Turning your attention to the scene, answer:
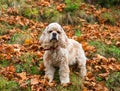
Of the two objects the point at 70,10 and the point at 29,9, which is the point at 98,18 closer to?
the point at 70,10

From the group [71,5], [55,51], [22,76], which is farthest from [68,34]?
[22,76]

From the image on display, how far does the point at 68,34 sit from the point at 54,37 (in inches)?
133

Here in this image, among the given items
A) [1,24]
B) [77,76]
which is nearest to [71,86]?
[77,76]

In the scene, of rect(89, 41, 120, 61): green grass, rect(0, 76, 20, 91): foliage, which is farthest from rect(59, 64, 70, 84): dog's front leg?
rect(89, 41, 120, 61): green grass

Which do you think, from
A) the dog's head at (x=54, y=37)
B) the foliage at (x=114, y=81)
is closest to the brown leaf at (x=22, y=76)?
the dog's head at (x=54, y=37)

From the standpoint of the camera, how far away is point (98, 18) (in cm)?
1247

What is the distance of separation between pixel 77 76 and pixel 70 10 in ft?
15.6

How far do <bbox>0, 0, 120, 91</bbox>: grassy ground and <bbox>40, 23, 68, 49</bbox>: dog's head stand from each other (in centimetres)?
73

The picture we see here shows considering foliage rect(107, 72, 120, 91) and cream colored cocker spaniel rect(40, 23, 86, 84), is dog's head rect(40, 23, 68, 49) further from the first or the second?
foliage rect(107, 72, 120, 91)

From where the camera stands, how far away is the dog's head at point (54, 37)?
693 centimetres

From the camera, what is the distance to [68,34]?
405 inches

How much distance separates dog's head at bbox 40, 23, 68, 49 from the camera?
693 cm

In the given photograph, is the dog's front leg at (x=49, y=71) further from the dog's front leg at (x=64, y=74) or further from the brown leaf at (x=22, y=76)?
the brown leaf at (x=22, y=76)

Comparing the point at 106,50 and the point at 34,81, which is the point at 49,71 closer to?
the point at 34,81
